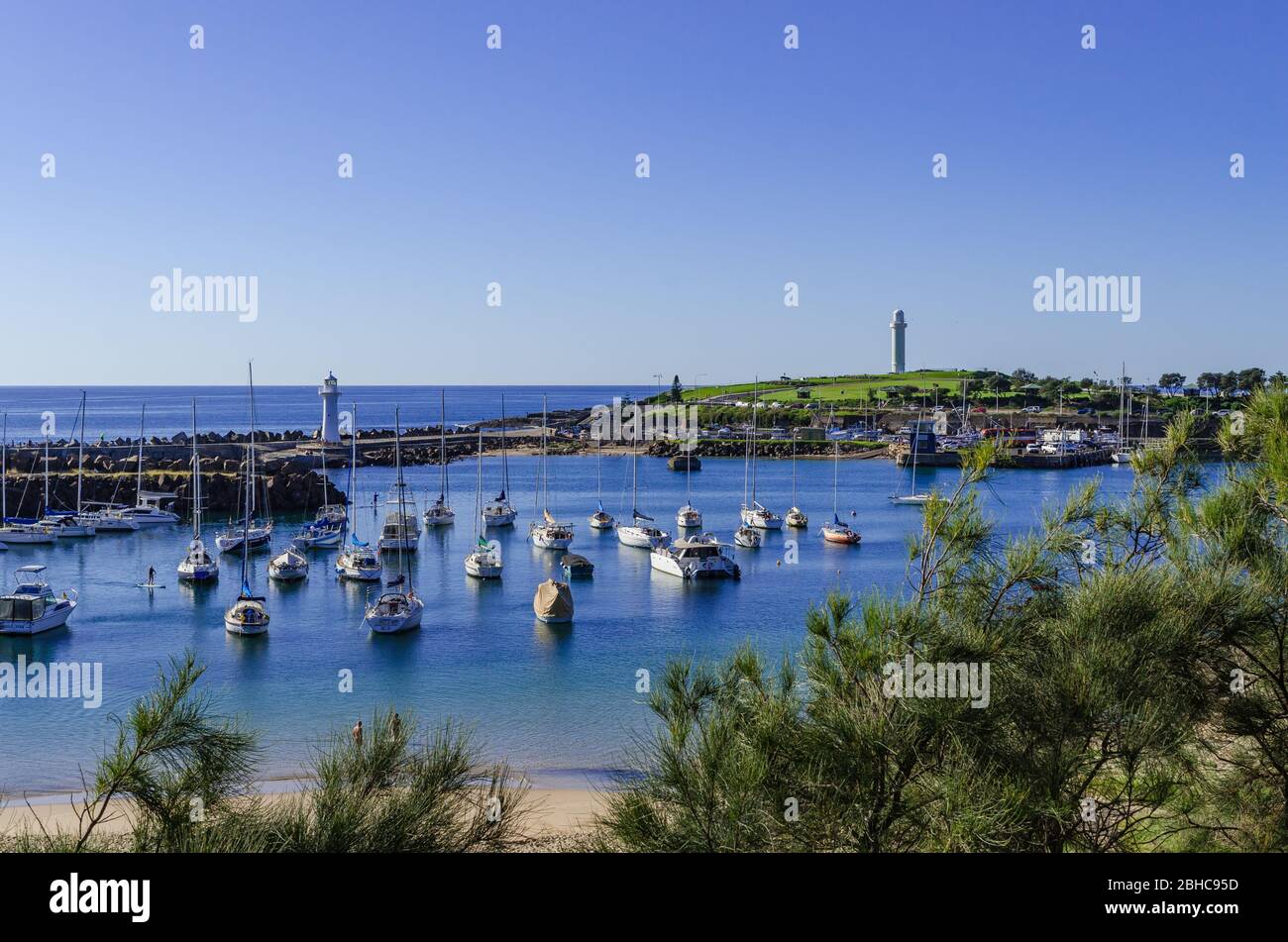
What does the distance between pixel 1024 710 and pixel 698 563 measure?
34.1 meters

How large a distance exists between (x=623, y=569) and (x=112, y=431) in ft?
347

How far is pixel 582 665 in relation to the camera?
27828mm

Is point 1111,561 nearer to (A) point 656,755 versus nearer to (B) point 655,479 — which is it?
(A) point 656,755

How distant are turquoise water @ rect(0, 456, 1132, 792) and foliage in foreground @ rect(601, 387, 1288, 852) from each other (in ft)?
9.06

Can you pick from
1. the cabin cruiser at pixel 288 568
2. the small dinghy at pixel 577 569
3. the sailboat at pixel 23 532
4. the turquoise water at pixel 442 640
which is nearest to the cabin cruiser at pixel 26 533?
the sailboat at pixel 23 532

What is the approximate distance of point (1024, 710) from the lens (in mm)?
6688

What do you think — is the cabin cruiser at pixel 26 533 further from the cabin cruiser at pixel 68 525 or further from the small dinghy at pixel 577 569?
the small dinghy at pixel 577 569

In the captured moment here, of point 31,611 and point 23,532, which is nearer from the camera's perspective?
point 31,611

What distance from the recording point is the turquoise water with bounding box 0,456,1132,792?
22000mm

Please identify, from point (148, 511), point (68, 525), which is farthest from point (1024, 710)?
point (148, 511)

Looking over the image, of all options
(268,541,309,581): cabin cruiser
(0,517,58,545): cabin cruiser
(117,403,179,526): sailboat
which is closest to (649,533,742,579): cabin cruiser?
(268,541,309,581): cabin cruiser

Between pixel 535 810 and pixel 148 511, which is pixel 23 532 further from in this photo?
pixel 535 810
